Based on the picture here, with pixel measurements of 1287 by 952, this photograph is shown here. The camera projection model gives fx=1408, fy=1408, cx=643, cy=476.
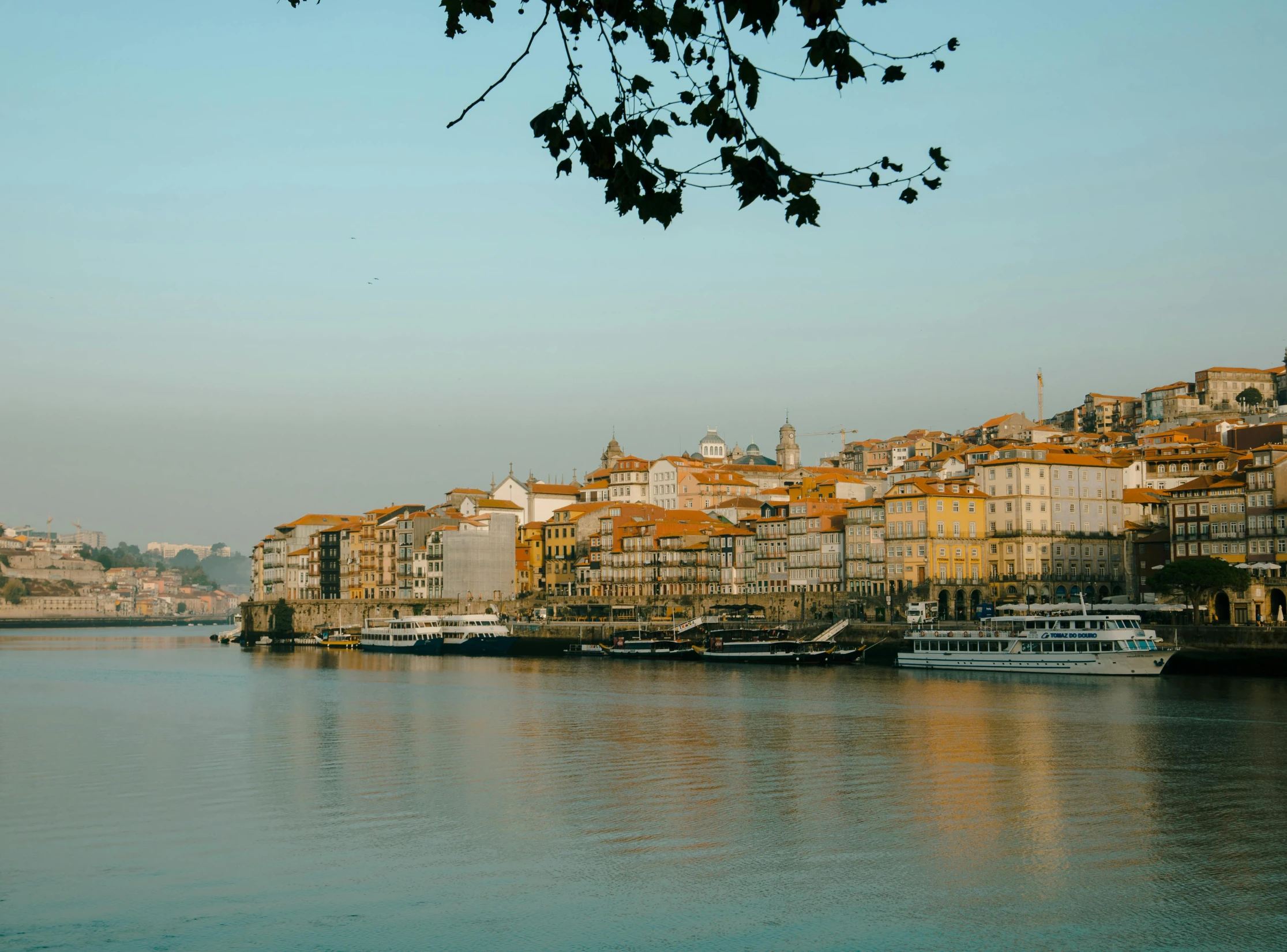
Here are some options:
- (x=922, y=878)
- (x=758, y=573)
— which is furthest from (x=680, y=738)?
(x=758, y=573)

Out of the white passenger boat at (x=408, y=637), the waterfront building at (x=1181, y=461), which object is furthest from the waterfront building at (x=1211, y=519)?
the white passenger boat at (x=408, y=637)

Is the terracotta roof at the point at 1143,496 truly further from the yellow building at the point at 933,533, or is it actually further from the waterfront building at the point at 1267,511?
the waterfront building at the point at 1267,511

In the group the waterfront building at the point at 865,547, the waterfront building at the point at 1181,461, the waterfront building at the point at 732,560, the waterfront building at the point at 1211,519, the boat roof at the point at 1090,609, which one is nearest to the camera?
→ the boat roof at the point at 1090,609

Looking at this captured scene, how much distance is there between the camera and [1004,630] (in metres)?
73.6

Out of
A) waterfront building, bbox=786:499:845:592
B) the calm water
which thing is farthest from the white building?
the calm water

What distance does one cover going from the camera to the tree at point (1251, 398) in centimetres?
12912

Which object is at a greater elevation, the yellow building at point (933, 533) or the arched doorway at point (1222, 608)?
the yellow building at point (933, 533)

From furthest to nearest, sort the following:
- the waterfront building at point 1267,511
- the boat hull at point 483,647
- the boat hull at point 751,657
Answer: the boat hull at point 483,647
the boat hull at point 751,657
the waterfront building at point 1267,511

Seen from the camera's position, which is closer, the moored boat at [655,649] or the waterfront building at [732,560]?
the moored boat at [655,649]

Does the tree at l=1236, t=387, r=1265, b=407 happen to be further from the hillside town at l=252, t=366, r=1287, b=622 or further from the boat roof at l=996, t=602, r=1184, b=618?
the boat roof at l=996, t=602, r=1184, b=618

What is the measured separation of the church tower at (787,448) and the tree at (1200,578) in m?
89.1

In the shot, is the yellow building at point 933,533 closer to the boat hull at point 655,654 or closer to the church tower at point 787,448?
the boat hull at point 655,654

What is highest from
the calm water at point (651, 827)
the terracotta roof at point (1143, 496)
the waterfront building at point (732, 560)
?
the terracotta roof at point (1143, 496)

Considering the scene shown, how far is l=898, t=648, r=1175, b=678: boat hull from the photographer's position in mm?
63781
